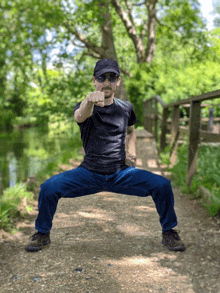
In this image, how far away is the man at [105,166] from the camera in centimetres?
307

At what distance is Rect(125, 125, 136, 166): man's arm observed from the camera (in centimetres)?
329

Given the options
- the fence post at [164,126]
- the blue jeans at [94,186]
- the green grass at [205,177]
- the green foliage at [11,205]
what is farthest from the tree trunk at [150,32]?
the blue jeans at [94,186]

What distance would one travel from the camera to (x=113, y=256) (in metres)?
3.33

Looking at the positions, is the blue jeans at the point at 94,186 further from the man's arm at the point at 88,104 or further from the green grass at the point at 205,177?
the green grass at the point at 205,177

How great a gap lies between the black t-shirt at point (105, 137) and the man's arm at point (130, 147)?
102 mm

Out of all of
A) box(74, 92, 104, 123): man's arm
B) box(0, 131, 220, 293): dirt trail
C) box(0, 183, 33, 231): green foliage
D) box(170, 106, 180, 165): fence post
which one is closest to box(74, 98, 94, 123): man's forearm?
box(74, 92, 104, 123): man's arm

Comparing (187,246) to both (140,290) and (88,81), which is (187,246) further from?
(88,81)

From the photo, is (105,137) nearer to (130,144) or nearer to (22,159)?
(130,144)

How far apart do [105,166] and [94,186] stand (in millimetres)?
204

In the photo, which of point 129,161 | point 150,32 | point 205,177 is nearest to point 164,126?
point 205,177

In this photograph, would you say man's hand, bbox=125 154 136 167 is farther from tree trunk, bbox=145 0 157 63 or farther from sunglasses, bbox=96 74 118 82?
tree trunk, bbox=145 0 157 63

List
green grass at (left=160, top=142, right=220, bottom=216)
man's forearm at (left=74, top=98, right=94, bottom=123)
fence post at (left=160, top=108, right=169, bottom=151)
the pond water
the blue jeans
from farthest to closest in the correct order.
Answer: the pond water → fence post at (left=160, top=108, right=169, bottom=151) → green grass at (left=160, top=142, right=220, bottom=216) → the blue jeans → man's forearm at (left=74, top=98, right=94, bottom=123)

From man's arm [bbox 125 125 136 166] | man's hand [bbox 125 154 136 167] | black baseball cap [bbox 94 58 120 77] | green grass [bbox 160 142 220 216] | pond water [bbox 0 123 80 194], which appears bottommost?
pond water [bbox 0 123 80 194]

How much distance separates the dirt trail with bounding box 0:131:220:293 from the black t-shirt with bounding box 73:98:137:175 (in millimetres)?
873
